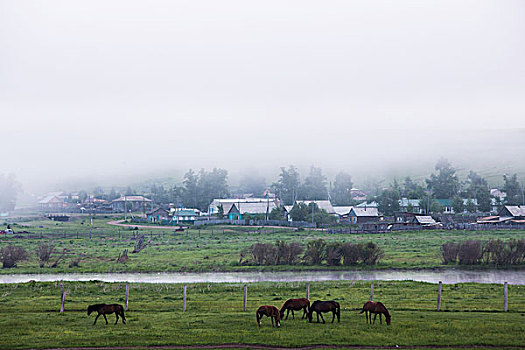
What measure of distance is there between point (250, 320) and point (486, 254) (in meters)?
40.0

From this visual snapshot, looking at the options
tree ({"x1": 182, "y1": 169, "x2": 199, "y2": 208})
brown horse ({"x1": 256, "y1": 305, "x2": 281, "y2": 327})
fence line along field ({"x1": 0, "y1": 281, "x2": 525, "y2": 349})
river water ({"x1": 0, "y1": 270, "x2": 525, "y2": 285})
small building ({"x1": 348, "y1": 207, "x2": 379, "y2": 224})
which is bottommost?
river water ({"x1": 0, "y1": 270, "x2": 525, "y2": 285})

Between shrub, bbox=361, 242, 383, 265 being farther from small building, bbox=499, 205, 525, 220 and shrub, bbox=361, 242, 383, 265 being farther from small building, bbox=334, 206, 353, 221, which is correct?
small building, bbox=334, 206, 353, 221

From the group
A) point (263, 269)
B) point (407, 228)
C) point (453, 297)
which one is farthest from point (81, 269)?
point (407, 228)

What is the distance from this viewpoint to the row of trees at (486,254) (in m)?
55.0

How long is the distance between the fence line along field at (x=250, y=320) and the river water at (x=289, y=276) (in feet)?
28.7

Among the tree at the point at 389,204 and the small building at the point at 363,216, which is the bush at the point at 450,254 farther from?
the tree at the point at 389,204

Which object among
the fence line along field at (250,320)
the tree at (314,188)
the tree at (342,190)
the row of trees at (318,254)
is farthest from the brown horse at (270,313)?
the tree at (342,190)

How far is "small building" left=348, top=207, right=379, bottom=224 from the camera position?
→ 127500 millimetres

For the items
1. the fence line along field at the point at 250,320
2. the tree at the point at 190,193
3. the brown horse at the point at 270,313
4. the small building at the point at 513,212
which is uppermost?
the tree at the point at 190,193

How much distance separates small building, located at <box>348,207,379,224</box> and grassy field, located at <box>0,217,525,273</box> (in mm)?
31893

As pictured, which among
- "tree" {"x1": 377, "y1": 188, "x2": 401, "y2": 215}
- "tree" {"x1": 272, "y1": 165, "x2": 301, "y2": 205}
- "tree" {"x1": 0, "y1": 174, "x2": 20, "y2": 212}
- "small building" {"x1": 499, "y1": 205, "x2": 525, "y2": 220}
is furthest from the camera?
"tree" {"x1": 0, "y1": 174, "x2": 20, "y2": 212}

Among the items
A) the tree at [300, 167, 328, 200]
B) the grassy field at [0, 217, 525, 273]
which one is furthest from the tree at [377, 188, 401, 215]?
the grassy field at [0, 217, 525, 273]

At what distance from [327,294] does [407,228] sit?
221ft

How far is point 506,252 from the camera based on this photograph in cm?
5516
